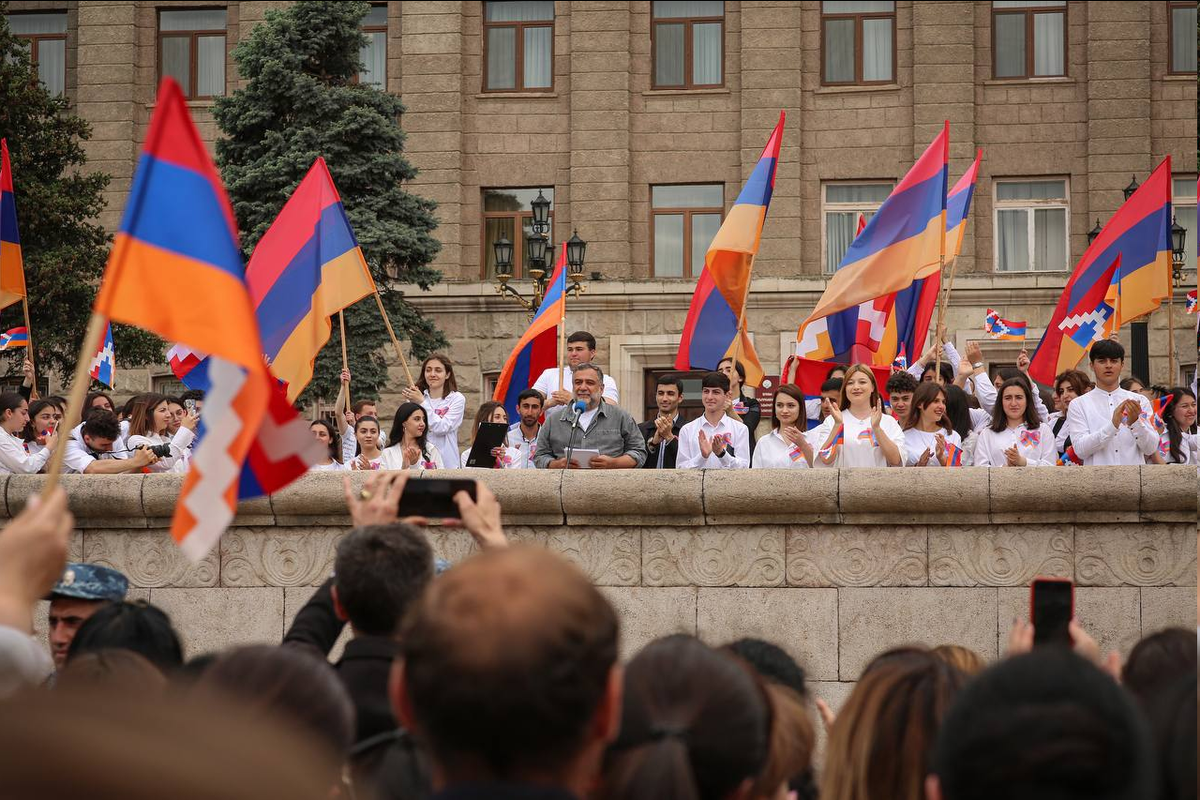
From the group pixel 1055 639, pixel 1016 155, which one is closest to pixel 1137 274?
pixel 1055 639

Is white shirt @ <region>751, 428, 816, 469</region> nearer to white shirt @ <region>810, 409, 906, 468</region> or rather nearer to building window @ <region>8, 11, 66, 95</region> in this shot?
white shirt @ <region>810, 409, 906, 468</region>

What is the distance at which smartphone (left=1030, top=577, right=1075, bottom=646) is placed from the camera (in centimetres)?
375

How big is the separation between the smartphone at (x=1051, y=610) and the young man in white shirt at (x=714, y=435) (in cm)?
585

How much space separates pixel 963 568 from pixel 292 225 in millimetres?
4687

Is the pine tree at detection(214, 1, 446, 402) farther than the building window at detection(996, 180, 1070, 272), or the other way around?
the building window at detection(996, 180, 1070, 272)

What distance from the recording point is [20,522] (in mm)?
2922

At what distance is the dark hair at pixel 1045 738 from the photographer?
2.13 m

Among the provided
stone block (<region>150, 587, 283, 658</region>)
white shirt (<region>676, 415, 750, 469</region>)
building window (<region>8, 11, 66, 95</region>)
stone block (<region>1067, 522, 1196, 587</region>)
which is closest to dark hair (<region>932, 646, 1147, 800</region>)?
stone block (<region>1067, 522, 1196, 587</region>)

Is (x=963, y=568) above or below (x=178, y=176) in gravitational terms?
below

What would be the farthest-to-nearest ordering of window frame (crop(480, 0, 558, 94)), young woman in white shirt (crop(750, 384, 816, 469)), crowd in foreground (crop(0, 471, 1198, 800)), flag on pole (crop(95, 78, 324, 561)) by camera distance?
window frame (crop(480, 0, 558, 94)) < young woman in white shirt (crop(750, 384, 816, 469)) < flag on pole (crop(95, 78, 324, 561)) < crowd in foreground (crop(0, 471, 1198, 800))

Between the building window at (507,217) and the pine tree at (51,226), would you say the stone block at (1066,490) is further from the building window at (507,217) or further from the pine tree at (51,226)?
the building window at (507,217)

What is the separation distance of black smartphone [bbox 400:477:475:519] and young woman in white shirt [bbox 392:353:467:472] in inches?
286

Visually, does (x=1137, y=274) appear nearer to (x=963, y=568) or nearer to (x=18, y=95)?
(x=963, y=568)

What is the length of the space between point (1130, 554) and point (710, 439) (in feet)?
9.97
